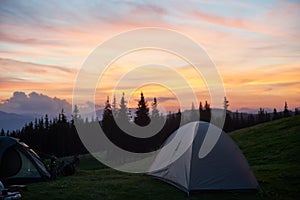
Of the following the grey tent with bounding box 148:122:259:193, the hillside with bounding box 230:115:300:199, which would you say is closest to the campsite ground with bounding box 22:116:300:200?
the hillside with bounding box 230:115:300:199

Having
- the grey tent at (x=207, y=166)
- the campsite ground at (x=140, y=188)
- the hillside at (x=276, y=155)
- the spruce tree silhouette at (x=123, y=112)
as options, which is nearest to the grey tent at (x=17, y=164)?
the campsite ground at (x=140, y=188)

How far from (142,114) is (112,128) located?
25.6 feet

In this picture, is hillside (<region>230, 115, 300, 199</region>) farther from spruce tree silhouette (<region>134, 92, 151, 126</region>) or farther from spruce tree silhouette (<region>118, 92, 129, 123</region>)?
spruce tree silhouette (<region>118, 92, 129, 123</region>)

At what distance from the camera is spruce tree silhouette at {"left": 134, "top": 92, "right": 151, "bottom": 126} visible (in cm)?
6247

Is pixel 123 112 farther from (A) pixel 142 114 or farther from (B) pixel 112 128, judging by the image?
(A) pixel 142 114

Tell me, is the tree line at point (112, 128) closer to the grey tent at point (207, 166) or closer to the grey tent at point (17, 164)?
the grey tent at point (17, 164)

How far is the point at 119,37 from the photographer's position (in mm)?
27781

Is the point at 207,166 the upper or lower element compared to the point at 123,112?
lower

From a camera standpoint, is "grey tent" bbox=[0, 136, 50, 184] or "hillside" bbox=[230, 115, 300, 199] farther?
"grey tent" bbox=[0, 136, 50, 184]

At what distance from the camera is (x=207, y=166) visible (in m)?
15.5

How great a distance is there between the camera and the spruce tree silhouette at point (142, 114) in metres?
62.5

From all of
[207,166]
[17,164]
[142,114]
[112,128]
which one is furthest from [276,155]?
[112,128]

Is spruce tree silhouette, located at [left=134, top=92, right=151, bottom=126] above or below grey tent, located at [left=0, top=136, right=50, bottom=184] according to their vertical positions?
above

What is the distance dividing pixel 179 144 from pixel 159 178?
2.20 meters
